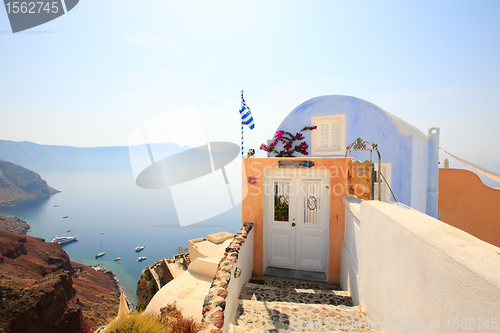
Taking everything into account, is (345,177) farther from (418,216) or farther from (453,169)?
(453,169)

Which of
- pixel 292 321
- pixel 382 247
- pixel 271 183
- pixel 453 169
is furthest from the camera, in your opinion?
pixel 453 169

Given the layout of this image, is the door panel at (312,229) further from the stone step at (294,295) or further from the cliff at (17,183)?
the cliff at (17,183)

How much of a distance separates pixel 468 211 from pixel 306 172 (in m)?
9.01

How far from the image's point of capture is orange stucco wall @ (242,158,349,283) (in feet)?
18.7

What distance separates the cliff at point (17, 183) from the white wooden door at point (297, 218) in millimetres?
166867

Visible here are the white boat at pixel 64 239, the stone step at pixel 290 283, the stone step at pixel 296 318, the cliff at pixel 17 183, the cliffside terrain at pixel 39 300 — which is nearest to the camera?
the stone step at pixel 296 318

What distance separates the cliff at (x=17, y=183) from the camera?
11644cm

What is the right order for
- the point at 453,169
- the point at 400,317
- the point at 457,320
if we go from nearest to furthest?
the point at 457,320
the point at 400,317
the point at 453,169

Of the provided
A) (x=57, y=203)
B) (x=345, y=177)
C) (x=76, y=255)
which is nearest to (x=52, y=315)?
(x=345, y=177)

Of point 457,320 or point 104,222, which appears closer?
point 457,320

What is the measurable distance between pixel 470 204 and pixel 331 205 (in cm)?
850

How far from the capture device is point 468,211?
955 cm

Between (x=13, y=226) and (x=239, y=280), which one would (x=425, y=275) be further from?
(x=13, y=226)

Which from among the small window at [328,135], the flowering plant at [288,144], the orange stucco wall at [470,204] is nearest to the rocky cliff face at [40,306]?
the flowering plant at [288,144]
